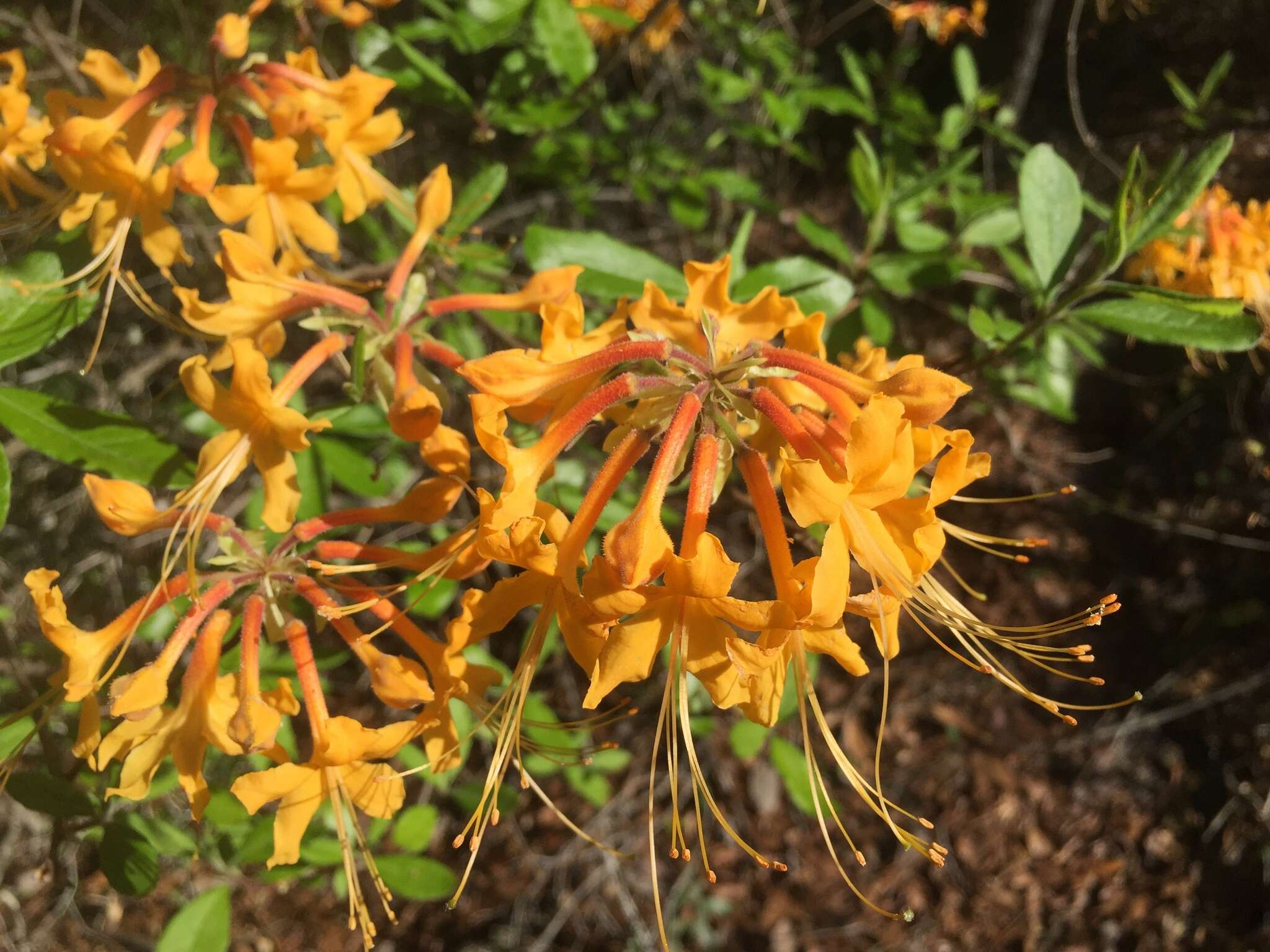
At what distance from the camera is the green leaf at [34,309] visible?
1435 millimetres

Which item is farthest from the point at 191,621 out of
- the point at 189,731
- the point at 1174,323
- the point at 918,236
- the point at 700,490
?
the point at 918,236

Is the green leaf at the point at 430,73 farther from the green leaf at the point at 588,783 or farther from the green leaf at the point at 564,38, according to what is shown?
the green leaf at the point at 588,783

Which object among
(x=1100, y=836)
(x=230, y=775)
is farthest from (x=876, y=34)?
(x=230, y=775)

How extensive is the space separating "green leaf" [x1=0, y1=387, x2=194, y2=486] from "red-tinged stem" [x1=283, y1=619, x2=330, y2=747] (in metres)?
0.33

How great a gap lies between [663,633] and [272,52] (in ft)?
9.33

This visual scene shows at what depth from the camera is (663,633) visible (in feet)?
3.73

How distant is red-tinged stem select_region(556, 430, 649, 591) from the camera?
44.6 inches

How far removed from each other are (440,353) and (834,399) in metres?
0.70

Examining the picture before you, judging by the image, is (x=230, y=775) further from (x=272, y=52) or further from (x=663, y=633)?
(x=272, y=52)

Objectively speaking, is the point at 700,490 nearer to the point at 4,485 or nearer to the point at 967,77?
the point at 4,485

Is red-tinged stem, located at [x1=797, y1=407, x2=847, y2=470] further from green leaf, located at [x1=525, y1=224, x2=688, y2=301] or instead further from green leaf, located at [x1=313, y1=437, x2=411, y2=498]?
green leaf, located at [x1=313, y1=437, x2=411, y2=498]

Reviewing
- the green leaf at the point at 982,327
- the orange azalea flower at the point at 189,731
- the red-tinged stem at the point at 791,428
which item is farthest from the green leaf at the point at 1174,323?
the orange azalea flower at the point at 189,731

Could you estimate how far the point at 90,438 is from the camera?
144cm

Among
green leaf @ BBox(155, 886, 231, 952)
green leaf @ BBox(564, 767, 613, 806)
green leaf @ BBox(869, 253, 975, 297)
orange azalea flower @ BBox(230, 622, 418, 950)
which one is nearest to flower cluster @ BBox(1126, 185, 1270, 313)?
green leaf @ BBox(869, 253, 975, 297)
